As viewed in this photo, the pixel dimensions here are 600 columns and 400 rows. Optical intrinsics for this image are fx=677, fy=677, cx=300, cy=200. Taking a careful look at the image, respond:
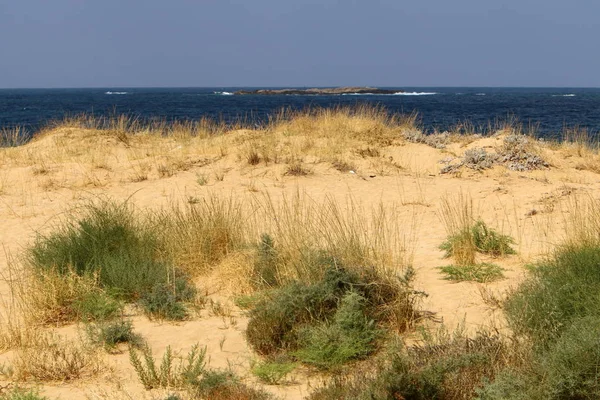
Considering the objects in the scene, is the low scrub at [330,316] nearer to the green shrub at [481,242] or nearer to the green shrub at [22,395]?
the green shrub at [22,395]

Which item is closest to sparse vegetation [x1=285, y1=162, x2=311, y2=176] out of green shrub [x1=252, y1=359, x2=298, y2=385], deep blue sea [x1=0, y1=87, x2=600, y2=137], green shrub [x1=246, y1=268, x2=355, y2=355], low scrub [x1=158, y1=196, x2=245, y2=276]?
low scrub [x1=158, y1=196, x2=245, y2=276]

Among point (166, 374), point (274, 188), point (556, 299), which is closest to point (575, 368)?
point (556, 299)

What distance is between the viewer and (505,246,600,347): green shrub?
471 centimetres

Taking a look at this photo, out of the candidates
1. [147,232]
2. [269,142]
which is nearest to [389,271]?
[147,232]

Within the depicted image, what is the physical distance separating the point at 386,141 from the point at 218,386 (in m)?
12.7

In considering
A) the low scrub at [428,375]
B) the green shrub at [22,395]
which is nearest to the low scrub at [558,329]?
the low scrub at [428,375]

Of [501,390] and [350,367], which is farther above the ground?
[501,390]

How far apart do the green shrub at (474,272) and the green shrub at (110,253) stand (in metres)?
3.02

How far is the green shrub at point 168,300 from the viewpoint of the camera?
650cm

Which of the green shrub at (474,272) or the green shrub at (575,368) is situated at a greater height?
the green shrub at (575,368)

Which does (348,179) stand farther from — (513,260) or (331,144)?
(513,260)

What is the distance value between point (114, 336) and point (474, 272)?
3.76 meters

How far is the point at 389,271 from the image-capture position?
6.23 m

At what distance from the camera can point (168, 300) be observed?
6586 mm
